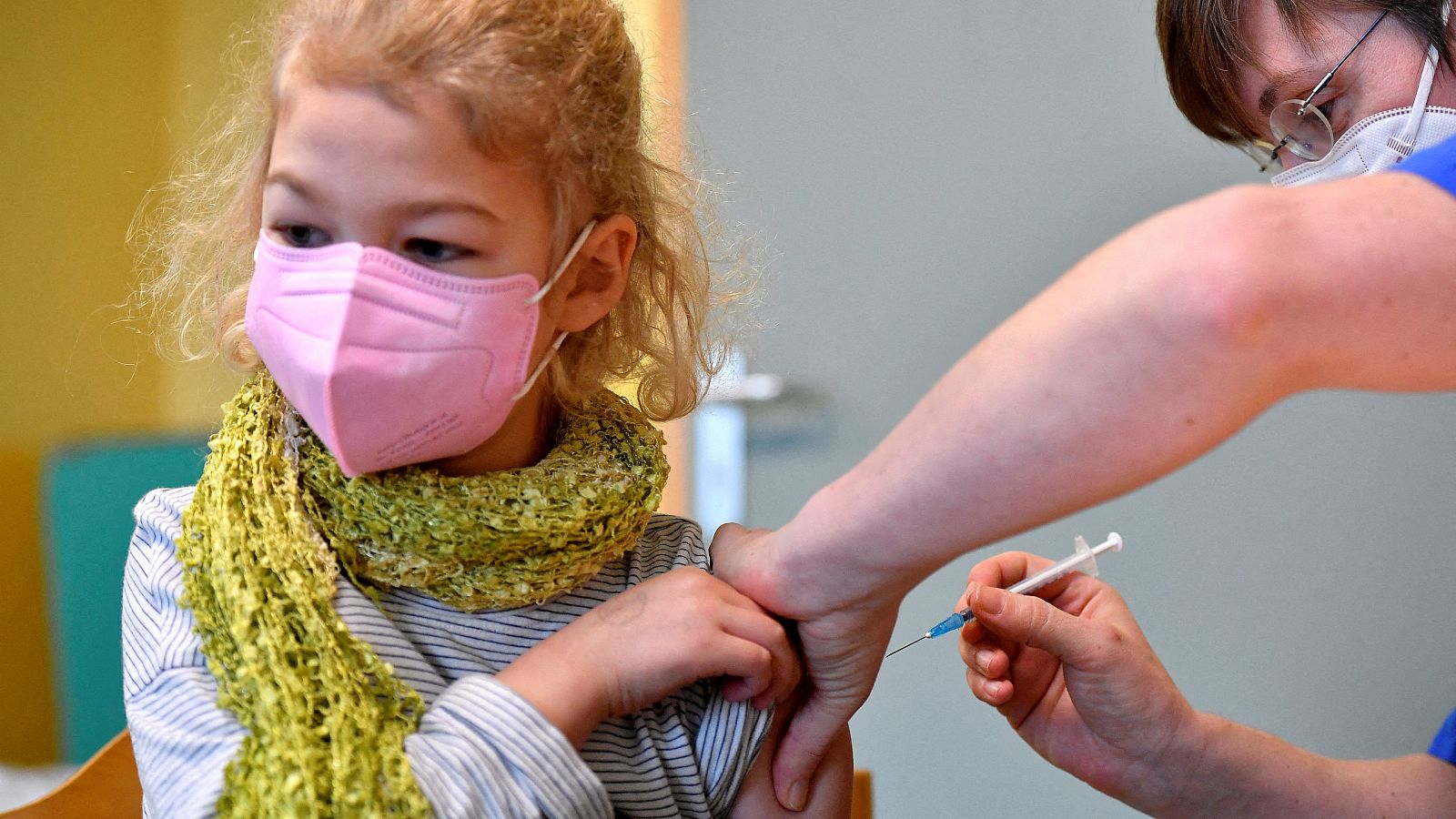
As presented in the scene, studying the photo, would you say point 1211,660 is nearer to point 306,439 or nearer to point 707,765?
point 707,765

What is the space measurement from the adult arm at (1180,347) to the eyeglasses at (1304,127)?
626 mm

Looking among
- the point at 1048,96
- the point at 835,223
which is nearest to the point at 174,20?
the point at 835,223

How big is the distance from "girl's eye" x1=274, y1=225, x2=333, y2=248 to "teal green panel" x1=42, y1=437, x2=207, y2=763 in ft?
4.68

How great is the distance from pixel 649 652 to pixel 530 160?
381 mm

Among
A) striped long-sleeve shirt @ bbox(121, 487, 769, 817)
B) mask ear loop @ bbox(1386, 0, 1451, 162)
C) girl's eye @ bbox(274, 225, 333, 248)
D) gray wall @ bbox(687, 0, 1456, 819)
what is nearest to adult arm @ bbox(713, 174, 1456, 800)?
striped long-sleeve shirt @ bbox(121, 487, 769, 817)

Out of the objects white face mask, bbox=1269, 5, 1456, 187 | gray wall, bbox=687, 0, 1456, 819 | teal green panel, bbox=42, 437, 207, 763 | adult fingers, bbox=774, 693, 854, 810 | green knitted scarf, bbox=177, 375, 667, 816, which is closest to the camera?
green knitted scarf, bbox=177, 375, 667, 816

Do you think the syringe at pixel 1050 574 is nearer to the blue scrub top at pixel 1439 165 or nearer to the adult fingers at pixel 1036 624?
the adult fingers at pixel 1036 624

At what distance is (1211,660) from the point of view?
6.71 feet

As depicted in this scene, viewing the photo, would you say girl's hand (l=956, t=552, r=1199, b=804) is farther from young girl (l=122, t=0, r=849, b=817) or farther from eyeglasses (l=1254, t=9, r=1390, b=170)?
eyeglasses (l=1254, t=9, r=1390, b=170)

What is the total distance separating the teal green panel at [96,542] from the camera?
2.24m

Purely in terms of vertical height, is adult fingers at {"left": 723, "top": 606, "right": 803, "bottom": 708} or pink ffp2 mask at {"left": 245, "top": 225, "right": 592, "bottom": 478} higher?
pink ffp2 mask at {"left": 245, "top": 225, "right": 592, "bottom": 478}

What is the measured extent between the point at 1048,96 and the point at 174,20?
2046 millimetres

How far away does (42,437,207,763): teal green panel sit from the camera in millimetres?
2244

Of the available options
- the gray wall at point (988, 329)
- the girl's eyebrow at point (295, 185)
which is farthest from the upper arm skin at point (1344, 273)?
the gray wall at point (988, 329)
